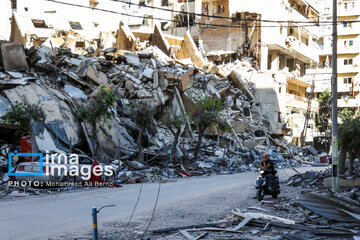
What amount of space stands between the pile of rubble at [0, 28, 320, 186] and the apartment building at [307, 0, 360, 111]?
3179cm

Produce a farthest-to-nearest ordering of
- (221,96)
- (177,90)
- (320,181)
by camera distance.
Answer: (221,96) → (177,90) → (320,181)

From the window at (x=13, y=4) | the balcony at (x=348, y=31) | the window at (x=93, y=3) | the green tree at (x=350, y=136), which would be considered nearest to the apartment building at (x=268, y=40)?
the window at (x=93, y=3)

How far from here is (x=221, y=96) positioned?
43375 mm

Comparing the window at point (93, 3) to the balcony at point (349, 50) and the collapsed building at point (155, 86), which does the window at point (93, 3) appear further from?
the balcony at point (349, 50)

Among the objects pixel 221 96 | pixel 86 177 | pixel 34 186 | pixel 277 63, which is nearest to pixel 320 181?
pixel 86 177

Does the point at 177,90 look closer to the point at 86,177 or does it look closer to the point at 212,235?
the point at 86,177

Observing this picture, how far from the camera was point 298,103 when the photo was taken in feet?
187

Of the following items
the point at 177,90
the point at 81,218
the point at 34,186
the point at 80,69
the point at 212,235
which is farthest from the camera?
the point at 177,90

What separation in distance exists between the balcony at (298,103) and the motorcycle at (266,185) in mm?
41691

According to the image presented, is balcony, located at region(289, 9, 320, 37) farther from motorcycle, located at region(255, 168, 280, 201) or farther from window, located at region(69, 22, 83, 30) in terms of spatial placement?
motorcycle, located at region(255, 168, 280, 201)

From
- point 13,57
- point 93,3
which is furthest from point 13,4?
point 13,57

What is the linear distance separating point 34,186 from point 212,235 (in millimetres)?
10208

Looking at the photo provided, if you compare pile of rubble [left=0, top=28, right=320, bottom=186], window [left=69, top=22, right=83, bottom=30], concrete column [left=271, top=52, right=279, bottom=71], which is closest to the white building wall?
window [left=69, top=22, right=83, bottom=30]

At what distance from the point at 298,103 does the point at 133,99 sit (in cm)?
3060
